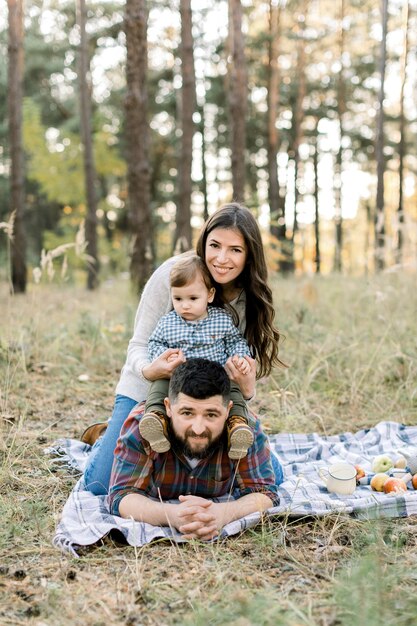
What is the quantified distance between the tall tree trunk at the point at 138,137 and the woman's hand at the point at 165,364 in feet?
16.1

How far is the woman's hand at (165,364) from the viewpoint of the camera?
2.85 metres

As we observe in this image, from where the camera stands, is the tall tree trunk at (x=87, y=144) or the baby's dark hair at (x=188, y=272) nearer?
the baby's dark hair at (x=188, y=272)

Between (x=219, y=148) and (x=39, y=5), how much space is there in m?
6.44

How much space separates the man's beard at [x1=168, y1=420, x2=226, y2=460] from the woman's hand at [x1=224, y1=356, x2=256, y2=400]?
0.75ft

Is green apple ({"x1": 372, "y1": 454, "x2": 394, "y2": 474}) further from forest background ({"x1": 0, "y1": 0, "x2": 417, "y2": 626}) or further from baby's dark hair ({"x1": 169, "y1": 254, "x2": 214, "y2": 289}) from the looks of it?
baby's dark hair ({"x1": 169, "y1": 254, "x2": 214, "y2": 289})

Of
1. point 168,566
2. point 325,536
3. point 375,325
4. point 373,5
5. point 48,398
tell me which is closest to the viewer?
point 168,566

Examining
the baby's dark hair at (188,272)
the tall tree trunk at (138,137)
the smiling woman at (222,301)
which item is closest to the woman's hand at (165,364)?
the smiling woman at (222,301)

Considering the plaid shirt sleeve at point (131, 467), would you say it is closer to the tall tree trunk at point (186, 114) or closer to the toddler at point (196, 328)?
the toddler at point (196, 328)

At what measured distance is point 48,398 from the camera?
15.4 ft

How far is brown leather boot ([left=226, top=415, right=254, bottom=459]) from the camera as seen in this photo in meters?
2.66

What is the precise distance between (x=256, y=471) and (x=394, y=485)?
80 centimetres

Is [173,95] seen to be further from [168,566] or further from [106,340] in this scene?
[168,566]

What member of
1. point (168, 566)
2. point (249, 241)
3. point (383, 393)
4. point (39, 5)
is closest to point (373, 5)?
point (39, 5)

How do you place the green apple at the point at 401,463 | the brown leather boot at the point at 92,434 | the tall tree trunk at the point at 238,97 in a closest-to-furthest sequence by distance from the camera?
the green apple at the point at 401,463, the brown leather boot at the point at 92,434, the tall tree trunk at the point at 238,97
